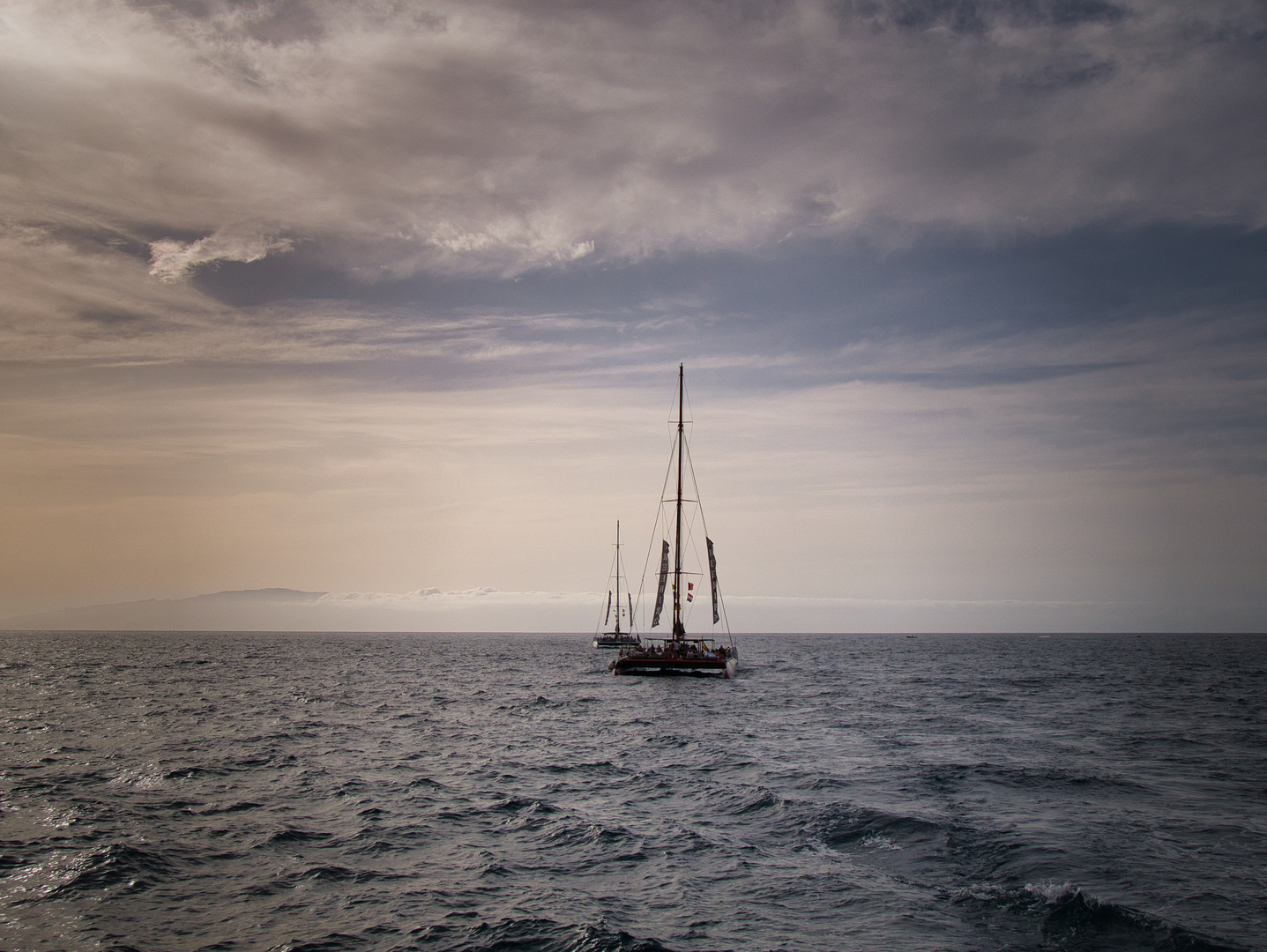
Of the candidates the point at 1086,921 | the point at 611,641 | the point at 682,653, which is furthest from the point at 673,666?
the point at 611,641

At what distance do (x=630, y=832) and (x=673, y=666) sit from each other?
38.4m

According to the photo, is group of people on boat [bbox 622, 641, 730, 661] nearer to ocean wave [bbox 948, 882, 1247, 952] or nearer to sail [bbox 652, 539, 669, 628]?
sail [bbox 652, 539, 669, 628]

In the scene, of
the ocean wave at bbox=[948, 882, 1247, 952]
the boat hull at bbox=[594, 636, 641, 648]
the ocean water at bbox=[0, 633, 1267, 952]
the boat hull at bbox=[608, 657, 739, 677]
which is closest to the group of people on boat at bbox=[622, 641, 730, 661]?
the boat hull at bbox=[608, 657, 739, 677]

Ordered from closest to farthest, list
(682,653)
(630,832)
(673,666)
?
(630,832) < (673,666) < (682,653)

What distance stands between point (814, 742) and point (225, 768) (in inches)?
908

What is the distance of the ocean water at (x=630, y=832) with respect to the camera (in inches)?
501

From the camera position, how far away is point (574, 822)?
19.4 metres

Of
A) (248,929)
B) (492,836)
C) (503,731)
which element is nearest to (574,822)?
(492,836)

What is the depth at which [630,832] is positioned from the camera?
18609 mm

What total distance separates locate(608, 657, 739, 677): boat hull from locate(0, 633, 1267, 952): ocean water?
14813 millimetres

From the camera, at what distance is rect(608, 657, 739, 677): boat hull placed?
56.1m

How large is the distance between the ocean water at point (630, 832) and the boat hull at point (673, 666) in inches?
583

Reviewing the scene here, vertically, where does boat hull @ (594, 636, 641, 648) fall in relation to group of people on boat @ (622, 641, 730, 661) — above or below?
below

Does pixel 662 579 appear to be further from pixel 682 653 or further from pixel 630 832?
pixel 630 832
